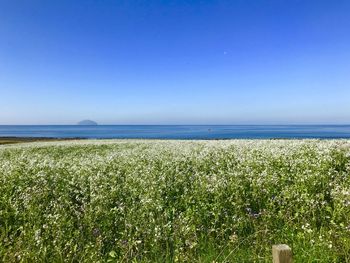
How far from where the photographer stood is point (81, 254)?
534 centimetres

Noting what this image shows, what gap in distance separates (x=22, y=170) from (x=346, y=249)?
10.2m

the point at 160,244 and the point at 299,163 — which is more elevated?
the point at 299,163

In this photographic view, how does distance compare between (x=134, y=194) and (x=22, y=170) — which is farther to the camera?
(x=22, y=170)

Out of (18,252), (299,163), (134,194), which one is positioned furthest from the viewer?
(299,163)

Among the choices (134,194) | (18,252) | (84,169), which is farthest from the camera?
(84,169)

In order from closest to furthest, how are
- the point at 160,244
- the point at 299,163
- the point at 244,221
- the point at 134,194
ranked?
1. the point at 160,244
2. the point at 244,221
3. the point at 134,194
4. the point at 299,163

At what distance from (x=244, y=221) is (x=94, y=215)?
3302 millimetres

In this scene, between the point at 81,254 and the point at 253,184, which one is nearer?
the point at 81,254

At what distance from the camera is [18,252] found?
5.05m

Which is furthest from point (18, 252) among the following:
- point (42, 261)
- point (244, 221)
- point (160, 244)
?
point (244, 221)

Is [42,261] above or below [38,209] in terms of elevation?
below

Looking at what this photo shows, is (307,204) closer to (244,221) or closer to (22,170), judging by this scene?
(244,221)

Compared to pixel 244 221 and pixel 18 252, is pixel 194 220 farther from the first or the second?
pixel 18 252

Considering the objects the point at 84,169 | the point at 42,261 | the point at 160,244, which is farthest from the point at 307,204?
the point at 84,169
